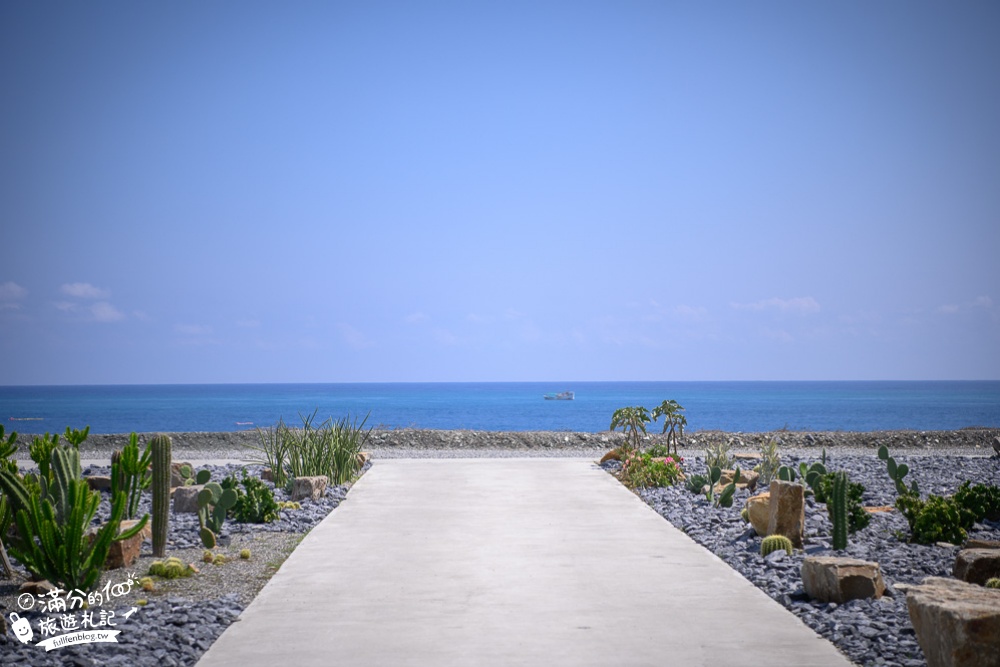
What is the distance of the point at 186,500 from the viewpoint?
11.9 m

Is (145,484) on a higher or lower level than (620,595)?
higher

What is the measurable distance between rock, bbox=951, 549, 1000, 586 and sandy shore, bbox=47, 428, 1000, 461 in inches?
703

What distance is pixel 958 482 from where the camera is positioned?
1539cm

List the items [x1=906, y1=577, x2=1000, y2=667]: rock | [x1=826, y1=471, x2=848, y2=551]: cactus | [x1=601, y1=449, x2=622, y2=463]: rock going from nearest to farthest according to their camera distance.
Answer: [x1=906, y1=577, x2=1000, y2=667]: rock < [x1=826, y1=471, x2=848, y2=551]: cactus < [x1=601, y1=449, x2=622, y2=463]: rock

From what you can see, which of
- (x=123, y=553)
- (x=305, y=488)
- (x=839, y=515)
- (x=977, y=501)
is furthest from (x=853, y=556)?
(x=305, y=488)

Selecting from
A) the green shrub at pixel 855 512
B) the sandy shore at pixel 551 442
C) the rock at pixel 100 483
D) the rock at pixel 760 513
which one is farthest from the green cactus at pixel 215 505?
the sandy shore at pixel 551 442

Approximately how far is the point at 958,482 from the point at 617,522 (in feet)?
24.0

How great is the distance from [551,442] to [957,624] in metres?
23.2

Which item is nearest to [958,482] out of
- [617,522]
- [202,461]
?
[617,522]

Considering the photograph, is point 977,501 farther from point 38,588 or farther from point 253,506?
point 38,588

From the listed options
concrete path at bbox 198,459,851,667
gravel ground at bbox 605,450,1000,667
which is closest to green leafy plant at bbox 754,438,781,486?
gravel ground at bbox 605,450,1000,667

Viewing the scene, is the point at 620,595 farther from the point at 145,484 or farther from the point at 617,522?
the point at 145,484

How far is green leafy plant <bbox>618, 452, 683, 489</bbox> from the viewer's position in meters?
14.9
